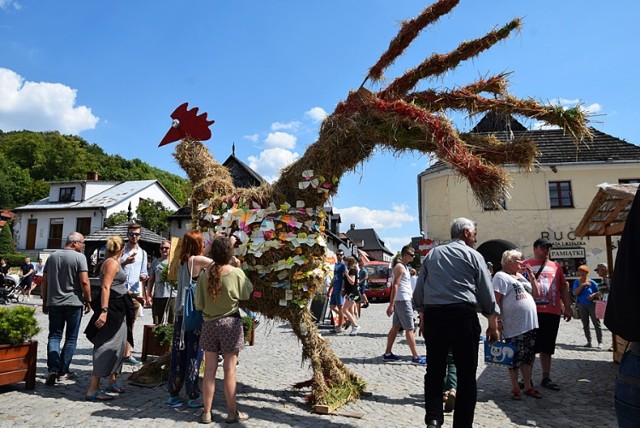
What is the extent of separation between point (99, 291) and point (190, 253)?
49.6 inches

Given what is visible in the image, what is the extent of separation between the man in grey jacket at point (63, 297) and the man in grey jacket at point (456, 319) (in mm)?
4036

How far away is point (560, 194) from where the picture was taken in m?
21.7

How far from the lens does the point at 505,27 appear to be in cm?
377

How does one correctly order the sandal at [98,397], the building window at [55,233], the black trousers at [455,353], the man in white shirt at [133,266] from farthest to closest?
1. the building window at [55,233]
2. the man in white shirt at [133,266]
3. the sandal at [98,397]
4. the black trousers at [455,353]

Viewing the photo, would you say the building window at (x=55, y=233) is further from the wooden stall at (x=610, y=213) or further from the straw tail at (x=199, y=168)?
the wooden stall at (x=610, y=213)

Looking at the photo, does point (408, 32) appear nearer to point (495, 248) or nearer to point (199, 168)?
point (199, 168)

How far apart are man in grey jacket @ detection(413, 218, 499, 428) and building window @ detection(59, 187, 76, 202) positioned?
140 ft

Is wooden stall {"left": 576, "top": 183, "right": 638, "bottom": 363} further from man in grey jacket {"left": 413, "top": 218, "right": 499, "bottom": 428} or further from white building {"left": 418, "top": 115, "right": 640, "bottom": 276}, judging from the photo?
white building {"left": 418, "top": 115, "right": 640, "bottom": 276}

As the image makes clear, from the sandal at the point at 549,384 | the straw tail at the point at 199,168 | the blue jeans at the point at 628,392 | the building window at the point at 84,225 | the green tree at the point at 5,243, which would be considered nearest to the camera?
the blue jeans at the point at 628,392

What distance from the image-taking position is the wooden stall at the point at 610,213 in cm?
A: 635

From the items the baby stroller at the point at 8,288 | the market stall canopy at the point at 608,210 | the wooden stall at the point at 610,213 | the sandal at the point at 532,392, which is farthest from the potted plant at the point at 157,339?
the baby stroller at the point at 8,288

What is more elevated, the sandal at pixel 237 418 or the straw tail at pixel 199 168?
the straw tail at pixel 199 168

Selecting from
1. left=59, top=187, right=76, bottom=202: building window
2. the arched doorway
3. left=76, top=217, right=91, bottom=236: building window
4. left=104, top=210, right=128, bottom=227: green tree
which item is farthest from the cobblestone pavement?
left=59, top=187, right=76, bottom=202: building window

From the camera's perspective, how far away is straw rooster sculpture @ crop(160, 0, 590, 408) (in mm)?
3900
